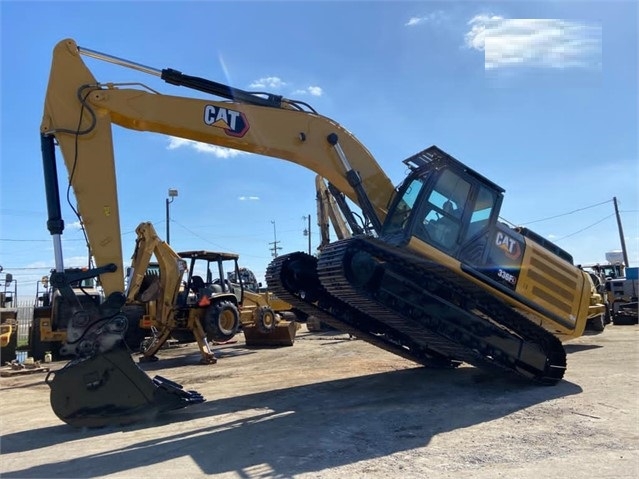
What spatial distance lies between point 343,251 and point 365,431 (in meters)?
2.04

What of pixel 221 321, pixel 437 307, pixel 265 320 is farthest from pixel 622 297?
pixel 437 307

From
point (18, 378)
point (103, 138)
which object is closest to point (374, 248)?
point (103, 138)

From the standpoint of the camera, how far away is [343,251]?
20.8ft

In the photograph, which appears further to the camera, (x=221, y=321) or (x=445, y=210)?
(x=221, y=321)

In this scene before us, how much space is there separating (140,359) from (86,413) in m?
6.93

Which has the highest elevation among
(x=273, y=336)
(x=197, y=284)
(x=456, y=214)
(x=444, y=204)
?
(x=444, y=204)

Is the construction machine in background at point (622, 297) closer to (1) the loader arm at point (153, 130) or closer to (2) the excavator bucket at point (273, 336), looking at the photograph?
(2) the excavator bucket at point (273, 336)

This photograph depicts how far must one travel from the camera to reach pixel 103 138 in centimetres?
640

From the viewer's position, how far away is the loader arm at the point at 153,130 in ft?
20.5

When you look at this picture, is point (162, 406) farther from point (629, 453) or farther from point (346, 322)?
point (629, 453)

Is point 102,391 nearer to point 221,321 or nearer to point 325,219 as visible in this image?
point 221,321

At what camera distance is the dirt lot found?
173 inches

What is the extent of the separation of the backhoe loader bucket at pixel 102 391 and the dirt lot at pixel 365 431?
0.20 metres

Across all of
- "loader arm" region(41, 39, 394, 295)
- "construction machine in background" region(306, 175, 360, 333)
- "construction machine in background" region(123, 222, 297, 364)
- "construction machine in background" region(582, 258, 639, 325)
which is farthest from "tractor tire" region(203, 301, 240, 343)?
"construction machine in background" region(582, 258, 639, 325)
